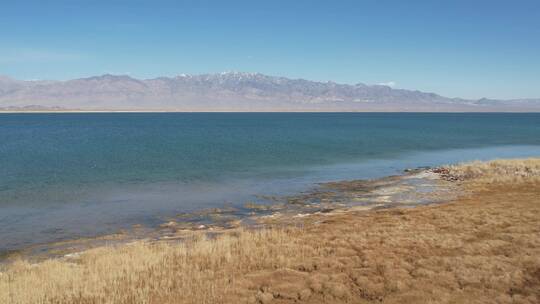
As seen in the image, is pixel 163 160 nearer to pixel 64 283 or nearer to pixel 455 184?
pixel 455 184

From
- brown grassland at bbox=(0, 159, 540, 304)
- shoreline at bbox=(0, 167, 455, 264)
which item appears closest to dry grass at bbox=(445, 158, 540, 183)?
shoreline at bbox=(0, 167, 455, 264)

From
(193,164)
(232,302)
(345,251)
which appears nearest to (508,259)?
(345,251)

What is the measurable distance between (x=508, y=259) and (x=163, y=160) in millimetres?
36178

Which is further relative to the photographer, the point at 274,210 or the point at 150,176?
the point at 150,176

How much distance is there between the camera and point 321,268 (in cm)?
1204

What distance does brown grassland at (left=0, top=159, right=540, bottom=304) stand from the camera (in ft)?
34.0

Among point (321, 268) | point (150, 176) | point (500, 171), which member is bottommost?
point (150, 176)

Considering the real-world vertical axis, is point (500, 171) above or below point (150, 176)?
above

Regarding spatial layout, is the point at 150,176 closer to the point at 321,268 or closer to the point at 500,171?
the point at 500,171

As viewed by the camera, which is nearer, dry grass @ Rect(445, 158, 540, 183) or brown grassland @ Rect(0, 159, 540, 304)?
brown grassland @ Rect(0, 159, 540, 304)

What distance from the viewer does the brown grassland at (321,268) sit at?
10359mm

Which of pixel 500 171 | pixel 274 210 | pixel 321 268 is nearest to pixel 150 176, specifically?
pixel 274 210

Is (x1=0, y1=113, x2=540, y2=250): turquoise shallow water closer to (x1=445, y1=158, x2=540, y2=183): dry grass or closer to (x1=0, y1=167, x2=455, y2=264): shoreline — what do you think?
(x1=0, y1=167, x2=455, y2=264): shoreline

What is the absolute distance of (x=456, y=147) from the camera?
62812 mm
